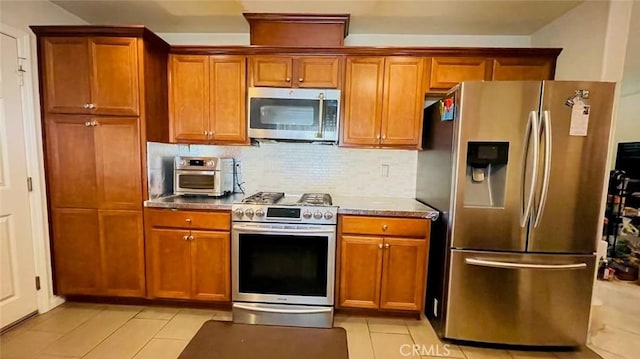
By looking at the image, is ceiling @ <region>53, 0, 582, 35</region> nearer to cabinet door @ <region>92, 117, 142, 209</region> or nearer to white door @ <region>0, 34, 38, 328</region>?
white door @ <region>0, 34, 38, 328</region>

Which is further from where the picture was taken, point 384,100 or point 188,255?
point 384,100

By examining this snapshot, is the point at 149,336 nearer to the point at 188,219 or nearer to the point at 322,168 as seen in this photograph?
the point at 188,219

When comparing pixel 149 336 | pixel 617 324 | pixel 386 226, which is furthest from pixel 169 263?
pixel 617 324

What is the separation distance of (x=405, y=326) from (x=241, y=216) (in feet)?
5.06

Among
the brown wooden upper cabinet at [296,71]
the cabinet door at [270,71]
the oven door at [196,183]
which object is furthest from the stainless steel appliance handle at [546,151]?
the oven door at [196,183]

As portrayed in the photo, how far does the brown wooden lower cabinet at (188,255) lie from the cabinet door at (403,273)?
4.08ft

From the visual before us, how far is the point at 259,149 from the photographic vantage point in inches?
118

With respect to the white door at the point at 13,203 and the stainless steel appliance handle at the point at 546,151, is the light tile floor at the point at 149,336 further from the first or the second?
the stainless steel appliance handle at the point at 546,151

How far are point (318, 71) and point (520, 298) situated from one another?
2.26 metres

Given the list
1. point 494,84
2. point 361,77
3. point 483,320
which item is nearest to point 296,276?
point 483,320

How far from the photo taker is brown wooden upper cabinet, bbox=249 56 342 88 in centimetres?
256

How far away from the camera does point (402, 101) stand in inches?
101

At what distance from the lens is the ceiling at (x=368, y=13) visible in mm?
2307
